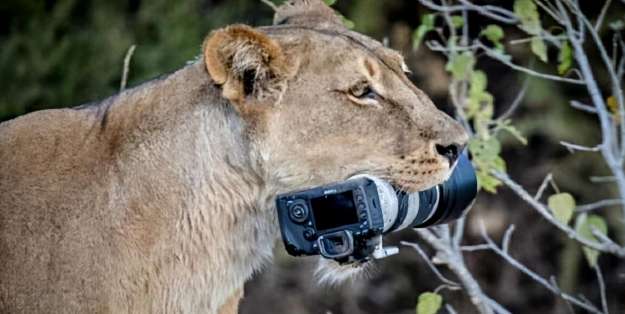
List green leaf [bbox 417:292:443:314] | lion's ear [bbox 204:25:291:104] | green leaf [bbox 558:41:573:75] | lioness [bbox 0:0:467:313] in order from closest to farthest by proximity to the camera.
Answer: lion's ear [bbox 204:25:291:104], lioness [bbox 0:0:467:313], green leaf [bbox 417:292:443:314], green leaf [bbox 558:41:573:75]

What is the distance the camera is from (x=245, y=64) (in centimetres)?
405

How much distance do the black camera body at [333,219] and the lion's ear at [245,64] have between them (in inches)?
10.9

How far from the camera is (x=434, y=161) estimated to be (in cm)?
414

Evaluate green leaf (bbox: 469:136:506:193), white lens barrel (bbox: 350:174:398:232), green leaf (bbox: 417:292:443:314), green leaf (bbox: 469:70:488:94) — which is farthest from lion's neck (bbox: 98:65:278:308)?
green leaf (bbox: 469:70:488:94)

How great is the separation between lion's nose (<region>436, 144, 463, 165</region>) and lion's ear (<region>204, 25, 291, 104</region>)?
428mm

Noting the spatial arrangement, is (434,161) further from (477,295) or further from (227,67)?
(477,295)

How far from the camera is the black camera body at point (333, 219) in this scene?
4020mm

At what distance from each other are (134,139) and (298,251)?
55 centimetres

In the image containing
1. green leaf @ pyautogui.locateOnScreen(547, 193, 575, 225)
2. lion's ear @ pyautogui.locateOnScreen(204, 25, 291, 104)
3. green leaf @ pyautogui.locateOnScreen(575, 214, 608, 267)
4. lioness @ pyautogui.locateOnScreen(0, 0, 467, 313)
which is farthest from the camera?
green leaf @ pyautogui.locateOnScreen(575, 214, 608, 267)

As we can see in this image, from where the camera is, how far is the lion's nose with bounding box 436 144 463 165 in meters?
4.14

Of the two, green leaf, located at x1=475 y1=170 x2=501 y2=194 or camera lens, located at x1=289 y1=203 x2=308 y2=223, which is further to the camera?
green leaf, located at x1=475 y1=170 x2=501 y2=194

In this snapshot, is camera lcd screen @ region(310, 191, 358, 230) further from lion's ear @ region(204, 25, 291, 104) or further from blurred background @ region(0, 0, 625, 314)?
blurred background @ region(0, 0, 625, 314)

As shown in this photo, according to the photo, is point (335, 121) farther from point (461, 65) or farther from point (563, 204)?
point (461, 65)

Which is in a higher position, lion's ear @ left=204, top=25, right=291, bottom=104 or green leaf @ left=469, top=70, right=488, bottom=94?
lion's ear @ left=204, top=25, right=291, bottom=104
